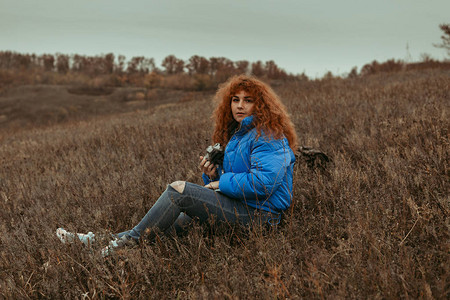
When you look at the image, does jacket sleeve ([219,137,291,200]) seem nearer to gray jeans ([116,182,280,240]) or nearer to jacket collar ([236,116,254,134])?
gray jeans ([116,182,280,240])

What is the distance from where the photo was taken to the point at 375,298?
1.38 m

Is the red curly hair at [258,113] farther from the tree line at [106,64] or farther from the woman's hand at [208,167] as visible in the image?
the tree line at [106,64]

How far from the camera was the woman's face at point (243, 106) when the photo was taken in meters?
2.66

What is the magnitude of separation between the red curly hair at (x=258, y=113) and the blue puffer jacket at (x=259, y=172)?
9 cm

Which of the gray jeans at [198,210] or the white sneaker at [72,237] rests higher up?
the gray jeans at [198,210]


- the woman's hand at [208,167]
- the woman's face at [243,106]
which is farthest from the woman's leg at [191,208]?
the woman's face at [243,106]

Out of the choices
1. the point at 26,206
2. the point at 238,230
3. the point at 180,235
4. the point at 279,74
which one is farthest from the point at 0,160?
the point at 279,74

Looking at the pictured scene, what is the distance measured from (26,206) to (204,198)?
3051mm

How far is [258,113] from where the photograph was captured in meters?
2.48

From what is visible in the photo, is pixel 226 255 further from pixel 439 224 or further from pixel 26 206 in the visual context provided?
pixel 26 206

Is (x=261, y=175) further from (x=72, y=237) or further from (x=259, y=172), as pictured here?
(x=72, y=237)

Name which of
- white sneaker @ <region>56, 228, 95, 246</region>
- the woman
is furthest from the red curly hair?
white sneaker @ <region>56, 228, 95, 246</region>

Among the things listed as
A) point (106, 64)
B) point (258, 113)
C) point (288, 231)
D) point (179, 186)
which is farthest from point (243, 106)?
point (106, 64)

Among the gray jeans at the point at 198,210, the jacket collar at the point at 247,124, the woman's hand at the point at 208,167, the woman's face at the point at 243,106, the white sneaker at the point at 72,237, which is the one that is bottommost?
the white sneaker at the point at 72,237
